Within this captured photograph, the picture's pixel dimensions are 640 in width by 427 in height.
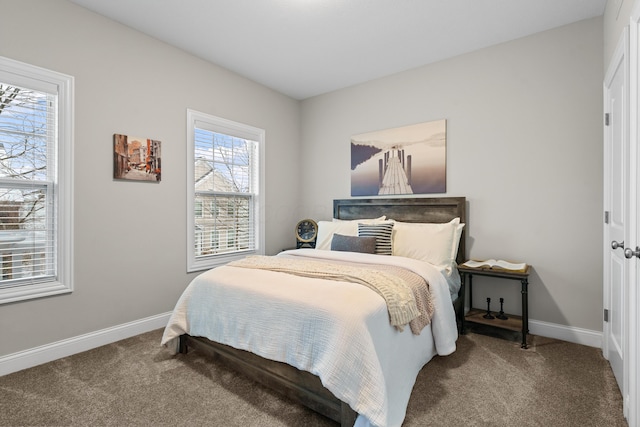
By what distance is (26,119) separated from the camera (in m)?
2.39

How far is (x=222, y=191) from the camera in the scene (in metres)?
3.84

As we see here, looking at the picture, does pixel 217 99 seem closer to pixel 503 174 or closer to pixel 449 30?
pixel 449 30

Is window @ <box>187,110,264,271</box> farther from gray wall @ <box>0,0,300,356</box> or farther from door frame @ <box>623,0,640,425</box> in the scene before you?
door frame @ <box>623,0,640,425</box>

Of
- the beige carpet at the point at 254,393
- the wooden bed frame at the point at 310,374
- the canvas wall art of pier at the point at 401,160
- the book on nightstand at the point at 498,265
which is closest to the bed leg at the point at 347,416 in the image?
the wooden bed frame at the point at 310,374

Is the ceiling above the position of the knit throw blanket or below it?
above

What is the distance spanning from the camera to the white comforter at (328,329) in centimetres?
159

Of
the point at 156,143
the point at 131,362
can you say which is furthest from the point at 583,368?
the point at 156,143

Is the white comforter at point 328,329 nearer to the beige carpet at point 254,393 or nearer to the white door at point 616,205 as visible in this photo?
the beige carpet at point 254,393

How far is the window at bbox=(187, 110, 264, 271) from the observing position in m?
3.49

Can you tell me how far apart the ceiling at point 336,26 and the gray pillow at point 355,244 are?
1.93 meters

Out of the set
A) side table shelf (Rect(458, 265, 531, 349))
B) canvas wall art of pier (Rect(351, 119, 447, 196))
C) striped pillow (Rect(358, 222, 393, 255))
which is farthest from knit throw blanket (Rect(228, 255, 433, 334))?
canvas wall art of pier (Rect(351, 119, 447, 196))

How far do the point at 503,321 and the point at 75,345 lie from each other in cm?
363

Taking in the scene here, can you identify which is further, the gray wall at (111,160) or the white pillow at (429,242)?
the white pillow at (429,242)

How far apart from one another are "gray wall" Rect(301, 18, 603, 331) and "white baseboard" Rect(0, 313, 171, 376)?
3260 mm
